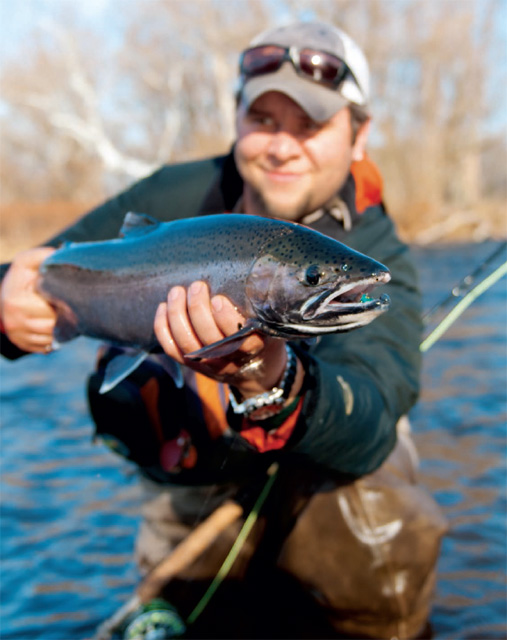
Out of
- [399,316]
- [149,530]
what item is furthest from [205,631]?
[399,316]

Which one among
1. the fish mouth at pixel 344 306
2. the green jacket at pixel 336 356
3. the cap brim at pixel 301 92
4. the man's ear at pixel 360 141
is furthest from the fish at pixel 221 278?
the man's ear at pixel 360 141

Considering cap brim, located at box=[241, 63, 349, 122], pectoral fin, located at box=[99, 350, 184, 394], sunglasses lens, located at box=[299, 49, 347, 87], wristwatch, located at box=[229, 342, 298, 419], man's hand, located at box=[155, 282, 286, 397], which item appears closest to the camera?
man's hand, located at box=[155, 282, 286, 397]

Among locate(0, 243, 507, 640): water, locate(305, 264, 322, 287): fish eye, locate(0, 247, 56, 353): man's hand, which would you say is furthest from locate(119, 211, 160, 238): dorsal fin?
→ locate(0, 243, 507, 640): water

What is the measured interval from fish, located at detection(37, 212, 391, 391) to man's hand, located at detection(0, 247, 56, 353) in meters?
0.14

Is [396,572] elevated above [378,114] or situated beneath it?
elevated above

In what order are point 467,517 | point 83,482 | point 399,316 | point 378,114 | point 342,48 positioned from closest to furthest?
point 399,316 < point 342,48 < point 467,517 < point 83,482 < point 378,114

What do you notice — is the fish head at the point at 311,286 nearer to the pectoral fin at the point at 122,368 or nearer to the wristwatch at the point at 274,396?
the wristwatch at the point at 274,396

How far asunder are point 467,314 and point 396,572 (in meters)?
8.20

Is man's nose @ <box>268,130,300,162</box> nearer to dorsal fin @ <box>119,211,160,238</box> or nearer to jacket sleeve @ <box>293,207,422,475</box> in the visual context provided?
jacket sleeve @ <box>293,207,422,475</box>

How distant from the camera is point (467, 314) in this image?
10.7 metres

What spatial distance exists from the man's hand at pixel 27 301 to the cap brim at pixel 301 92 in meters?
1.05

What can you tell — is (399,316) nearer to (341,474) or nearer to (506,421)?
(341,474)

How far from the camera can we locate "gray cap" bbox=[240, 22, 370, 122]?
9.55 ft

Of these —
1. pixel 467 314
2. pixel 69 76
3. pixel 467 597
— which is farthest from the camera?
pixel 69 76
